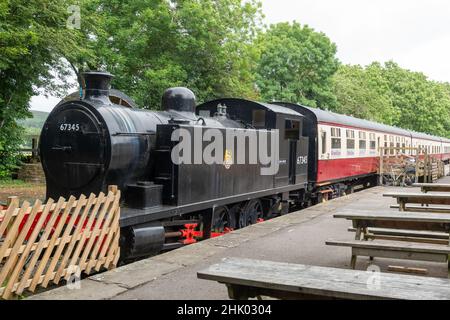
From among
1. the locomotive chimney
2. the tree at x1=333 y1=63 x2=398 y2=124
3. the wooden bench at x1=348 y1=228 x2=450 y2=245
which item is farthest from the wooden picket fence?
the tree at x1=333 y1=63 x2=398 y2=124

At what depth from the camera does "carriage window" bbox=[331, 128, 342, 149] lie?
13929 millimetres

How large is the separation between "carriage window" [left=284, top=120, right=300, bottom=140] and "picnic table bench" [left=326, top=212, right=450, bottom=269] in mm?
4876

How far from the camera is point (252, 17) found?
70.4 feet

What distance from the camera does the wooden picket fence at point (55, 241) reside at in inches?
166

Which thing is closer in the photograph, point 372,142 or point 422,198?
point 422,198

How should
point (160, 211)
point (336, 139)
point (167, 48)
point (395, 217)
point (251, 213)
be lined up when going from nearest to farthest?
point (395, 217), point (160, 211), point (251, 213), point (336, 139), point (167, 48)

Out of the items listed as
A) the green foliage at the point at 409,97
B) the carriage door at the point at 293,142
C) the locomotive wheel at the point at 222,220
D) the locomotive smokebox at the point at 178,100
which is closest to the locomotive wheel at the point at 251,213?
the locomotive wheel at the point at 222,220

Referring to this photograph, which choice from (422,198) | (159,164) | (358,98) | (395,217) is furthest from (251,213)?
(358,98)

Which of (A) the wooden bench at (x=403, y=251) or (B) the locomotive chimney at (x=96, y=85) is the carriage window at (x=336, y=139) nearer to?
(B) the locomotive chimney at (x=96, y=85)

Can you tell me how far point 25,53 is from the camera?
11969mm

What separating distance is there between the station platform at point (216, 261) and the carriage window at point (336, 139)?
4923 mm

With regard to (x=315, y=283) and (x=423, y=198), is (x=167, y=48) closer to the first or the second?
(x=423, y=198)

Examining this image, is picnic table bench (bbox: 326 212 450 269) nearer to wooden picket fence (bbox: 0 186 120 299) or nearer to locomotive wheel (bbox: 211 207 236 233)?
wooden picket fence (bbox: 0 186 120 299)

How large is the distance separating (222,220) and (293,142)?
11.3ft
